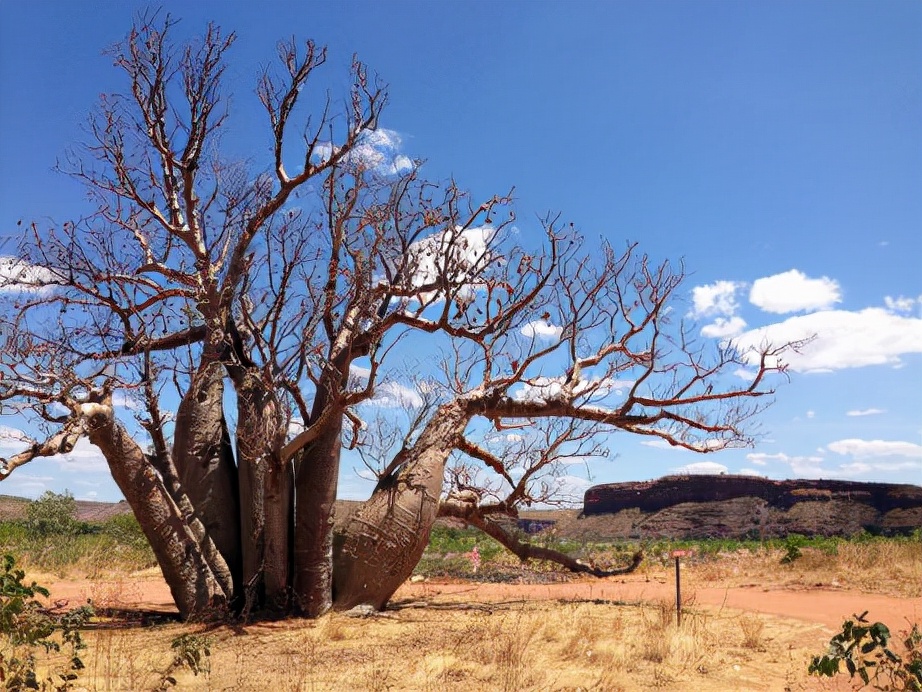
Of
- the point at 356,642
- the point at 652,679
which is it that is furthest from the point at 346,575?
the point at 652,679

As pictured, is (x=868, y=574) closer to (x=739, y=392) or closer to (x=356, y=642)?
(x=739, y=392)

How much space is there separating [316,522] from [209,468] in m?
1.23

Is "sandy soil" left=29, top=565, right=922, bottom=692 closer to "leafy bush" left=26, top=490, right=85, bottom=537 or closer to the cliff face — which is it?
"leafy bush" left=26, top=490, right=85, bottom=537


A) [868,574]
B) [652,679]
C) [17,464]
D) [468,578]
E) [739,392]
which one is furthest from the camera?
[468,578]

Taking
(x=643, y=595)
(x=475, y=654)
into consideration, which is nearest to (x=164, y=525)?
(x=475, y=654)

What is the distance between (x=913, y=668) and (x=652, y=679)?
5.27ft

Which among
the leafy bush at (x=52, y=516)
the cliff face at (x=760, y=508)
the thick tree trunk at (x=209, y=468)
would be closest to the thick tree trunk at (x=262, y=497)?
the thick tree trunk at (x=209, y=468)

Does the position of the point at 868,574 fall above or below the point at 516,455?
below

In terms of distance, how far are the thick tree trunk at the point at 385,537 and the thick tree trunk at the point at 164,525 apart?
1.16 m

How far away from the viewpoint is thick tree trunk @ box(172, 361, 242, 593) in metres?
7.08

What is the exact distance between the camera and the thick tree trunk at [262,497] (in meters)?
6.54

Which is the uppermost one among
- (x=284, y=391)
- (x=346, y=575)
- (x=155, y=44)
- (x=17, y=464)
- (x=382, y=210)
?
(x=155, y=44)

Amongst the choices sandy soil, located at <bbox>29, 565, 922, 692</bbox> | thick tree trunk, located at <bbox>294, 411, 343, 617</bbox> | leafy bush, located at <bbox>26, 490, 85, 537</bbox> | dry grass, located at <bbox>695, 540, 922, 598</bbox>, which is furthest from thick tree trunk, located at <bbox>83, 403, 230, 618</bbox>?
leafy bush, located at <bbox>26, 490, 85, 537</bbox>

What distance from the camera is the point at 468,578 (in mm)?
11945
